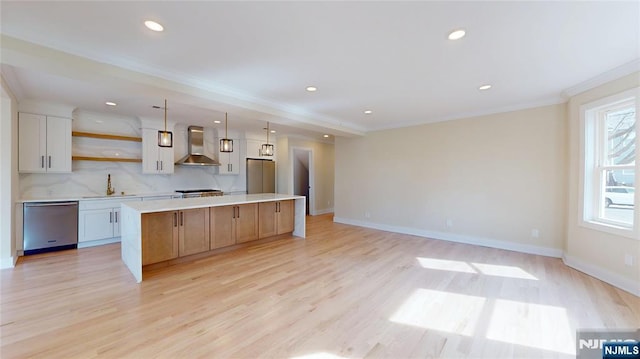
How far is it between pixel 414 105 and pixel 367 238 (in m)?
2.73

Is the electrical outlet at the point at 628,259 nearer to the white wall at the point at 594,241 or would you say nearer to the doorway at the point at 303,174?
the white wall at the point at 594,241

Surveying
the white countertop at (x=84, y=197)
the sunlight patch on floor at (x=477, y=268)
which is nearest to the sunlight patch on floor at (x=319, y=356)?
the sunlight patch on floor at (x=477, y=268)

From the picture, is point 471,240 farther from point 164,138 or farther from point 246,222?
point 164,138

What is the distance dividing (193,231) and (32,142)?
3.22 m

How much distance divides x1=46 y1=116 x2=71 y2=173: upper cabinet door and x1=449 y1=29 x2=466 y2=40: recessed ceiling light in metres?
6.07

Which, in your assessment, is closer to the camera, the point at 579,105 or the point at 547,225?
the point at 579,105

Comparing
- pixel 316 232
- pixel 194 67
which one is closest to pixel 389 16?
pixel 194 67

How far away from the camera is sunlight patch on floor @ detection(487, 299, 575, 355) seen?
204cm

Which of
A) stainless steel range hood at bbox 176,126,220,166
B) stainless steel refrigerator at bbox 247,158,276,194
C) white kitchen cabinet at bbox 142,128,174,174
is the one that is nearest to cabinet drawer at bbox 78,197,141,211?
white kitchen cabinet at bbox 142,128,174,174

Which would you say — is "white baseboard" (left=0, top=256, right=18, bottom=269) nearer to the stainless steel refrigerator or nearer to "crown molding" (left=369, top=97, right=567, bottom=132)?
the stainless steel refrigerator

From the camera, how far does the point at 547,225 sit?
14.0 ft

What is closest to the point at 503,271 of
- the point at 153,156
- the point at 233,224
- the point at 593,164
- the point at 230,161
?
the point at 593,164

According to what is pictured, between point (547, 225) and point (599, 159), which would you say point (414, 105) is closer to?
point (599, 159)

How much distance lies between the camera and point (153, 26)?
2158mm
